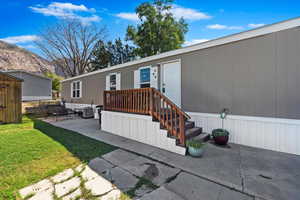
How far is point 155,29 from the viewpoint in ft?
51.5

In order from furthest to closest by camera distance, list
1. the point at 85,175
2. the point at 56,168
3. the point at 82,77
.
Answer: the point at 82,77, the point at 56,168, the point at 85,175

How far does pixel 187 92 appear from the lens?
16.0 ft

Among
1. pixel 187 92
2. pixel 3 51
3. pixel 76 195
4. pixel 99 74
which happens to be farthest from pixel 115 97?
pixel 3 51

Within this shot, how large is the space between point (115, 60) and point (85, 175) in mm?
18063

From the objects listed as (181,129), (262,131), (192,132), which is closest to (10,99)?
(181,129)

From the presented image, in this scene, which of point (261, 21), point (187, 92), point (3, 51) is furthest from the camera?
point (3, 51)

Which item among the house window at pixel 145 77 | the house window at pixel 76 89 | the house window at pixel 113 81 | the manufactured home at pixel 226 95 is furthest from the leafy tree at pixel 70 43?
the manufactured home at pixel 226 95

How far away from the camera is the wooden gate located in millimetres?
6609

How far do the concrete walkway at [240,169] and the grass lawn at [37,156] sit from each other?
108cm

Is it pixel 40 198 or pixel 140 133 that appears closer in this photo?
pixel 40 198

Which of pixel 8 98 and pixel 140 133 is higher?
pixel 8 98

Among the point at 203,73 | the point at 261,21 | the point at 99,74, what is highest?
the point at 261,21

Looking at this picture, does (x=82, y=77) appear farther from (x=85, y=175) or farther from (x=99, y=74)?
(x=85, y=175)

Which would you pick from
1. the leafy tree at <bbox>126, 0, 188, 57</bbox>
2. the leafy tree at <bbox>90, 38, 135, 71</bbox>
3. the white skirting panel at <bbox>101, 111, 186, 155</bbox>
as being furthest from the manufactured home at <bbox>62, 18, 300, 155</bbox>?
the leafy tree at <bbox>90, 38, 135, 71</bbox>
